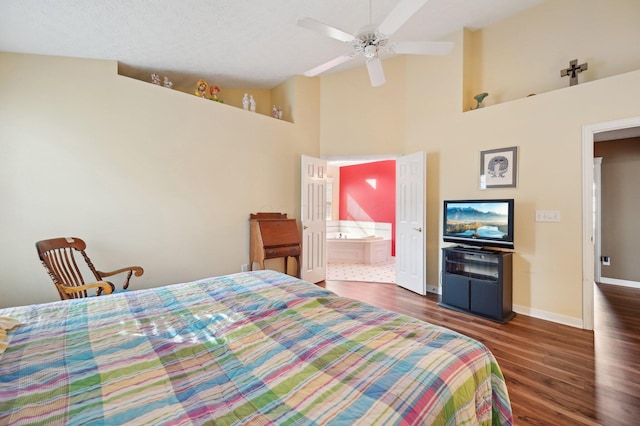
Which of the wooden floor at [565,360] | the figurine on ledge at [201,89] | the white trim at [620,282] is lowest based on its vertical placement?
the wooden floor at [565,360]

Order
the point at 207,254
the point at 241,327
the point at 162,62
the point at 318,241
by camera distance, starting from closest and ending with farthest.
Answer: the point at 241,327, the point at 162,62, the point at 207,254, the point at 318,241

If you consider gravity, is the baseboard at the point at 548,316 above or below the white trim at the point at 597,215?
below

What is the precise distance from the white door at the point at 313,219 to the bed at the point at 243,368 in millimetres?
2919

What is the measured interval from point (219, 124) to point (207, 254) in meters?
1.65

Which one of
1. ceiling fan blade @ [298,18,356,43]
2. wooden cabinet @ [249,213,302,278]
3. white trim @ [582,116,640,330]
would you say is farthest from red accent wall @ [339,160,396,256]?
ceiling fan blade @ [298,18,356,43]

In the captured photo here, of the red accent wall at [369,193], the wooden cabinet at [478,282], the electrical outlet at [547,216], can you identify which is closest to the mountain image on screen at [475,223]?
the wooden cabinet at [478,282]

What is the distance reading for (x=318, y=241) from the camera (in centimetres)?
461

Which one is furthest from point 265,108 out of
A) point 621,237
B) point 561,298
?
point 621,237

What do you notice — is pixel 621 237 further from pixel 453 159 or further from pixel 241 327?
pixel 241 327

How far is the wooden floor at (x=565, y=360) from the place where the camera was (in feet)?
5.52

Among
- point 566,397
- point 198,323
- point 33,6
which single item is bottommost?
point 566,397

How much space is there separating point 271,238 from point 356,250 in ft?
8.72

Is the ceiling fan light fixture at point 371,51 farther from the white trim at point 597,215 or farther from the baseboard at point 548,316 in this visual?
the white trim at point 597,215

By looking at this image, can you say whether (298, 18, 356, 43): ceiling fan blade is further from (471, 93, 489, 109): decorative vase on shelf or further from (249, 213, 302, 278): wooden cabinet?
(249, 213, 302, 278): wooden cabinet
